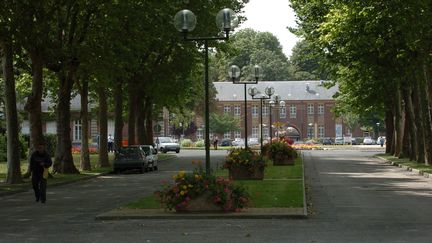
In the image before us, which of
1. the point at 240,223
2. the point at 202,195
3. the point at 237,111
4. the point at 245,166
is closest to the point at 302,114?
the point at 237,111

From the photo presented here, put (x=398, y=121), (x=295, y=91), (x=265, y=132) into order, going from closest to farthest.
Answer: (x=398, y=121)
(x=265, y=132)
(x=295, y=91)

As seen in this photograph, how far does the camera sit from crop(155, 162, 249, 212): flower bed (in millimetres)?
16312

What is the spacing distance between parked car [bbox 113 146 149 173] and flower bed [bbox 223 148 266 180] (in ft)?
42.8

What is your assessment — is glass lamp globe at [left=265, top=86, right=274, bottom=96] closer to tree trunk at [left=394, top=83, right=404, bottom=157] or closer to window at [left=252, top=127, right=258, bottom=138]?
tree trunk at [left=394, top=83, right=404, bottom=157]

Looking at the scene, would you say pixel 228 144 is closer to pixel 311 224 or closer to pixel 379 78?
pixel 379 78

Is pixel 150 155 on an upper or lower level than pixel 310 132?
lower

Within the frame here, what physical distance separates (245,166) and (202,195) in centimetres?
1240

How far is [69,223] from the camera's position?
15.7 metres

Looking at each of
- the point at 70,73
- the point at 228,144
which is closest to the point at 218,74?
the point at 228,144

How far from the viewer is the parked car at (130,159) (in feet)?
134

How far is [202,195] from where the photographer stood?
53.9 feet

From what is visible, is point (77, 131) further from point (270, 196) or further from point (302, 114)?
point (270, 196)

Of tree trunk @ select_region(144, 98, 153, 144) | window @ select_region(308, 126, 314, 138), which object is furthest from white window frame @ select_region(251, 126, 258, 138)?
tree trunk @ select_region(144, 98, 153, 144)

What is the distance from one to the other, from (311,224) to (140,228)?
Result: 339 cm
